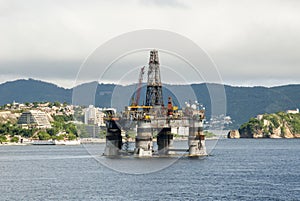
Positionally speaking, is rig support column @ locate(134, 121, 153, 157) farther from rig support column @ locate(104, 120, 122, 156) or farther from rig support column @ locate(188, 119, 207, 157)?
rig support column @ locate(104, 120, 122, 156)

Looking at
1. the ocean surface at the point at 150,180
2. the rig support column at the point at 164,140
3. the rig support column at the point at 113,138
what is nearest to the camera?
the ocean surface at the point at 150,180

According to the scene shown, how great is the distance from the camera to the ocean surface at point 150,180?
110 m

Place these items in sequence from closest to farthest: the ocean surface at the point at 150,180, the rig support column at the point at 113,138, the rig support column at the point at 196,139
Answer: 1. the ocean surface at the point at 150,180
2. the rig support column at the point at 196,139
3. the rig support column at the point at 113,138

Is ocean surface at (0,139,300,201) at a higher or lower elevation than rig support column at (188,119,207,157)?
lower

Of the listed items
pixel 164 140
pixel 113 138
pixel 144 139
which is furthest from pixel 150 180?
pixel 164 140

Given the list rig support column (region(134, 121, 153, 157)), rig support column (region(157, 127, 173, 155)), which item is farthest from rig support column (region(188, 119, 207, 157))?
rig support column (region(157, 127, 173, 155))

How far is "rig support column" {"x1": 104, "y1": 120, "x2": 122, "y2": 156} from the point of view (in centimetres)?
19075

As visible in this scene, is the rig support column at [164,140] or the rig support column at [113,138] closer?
the rig support column at [113,138]

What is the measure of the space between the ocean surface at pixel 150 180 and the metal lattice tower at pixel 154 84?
20.6m

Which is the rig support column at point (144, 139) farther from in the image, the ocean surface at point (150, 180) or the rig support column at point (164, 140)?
the rig support column at point (164, 140)

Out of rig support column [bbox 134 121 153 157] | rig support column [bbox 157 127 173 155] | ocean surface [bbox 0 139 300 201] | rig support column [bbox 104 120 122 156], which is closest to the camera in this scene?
ocean surface [bbox 0 139 300 201]

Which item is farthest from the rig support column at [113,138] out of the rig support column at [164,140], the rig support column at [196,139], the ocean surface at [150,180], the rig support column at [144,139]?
the rig support column at [196,139]

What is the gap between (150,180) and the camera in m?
133

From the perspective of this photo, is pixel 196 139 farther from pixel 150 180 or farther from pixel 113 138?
pixel 150 180
